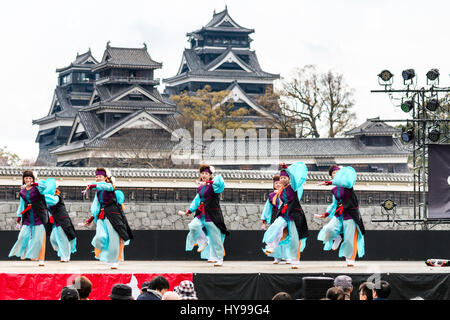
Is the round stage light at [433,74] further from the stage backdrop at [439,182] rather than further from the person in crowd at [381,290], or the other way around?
the person in crowd at [381,290]

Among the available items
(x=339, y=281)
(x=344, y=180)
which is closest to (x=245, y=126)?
(x=344, y=180)

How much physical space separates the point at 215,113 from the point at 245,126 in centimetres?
175

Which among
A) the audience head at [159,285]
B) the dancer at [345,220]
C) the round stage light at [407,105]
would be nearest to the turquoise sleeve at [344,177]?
the dancer at [345,220]

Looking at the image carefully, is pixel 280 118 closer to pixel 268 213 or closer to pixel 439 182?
pixel 439 182

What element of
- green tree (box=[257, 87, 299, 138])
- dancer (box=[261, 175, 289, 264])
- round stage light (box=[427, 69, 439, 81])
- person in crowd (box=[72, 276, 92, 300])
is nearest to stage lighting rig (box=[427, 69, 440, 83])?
round stage light (box=[427, 69, 439, 81])

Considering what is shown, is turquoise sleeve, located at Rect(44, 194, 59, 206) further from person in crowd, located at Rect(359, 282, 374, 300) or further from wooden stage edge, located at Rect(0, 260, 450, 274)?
person in crowd, located at Rect(359, 282, 374, 300)

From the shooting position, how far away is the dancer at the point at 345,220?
52.1ft

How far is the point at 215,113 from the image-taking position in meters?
52.4

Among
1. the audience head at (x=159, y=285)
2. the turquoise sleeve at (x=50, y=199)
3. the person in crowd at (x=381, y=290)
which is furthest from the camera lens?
the turquoise sleeve at (x=50, y=199)

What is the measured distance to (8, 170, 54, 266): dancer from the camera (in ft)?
53.8

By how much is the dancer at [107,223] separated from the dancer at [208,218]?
124cm

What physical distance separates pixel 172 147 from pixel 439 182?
2731cm

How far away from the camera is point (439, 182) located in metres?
20.6

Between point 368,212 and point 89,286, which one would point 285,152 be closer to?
point 368,212
